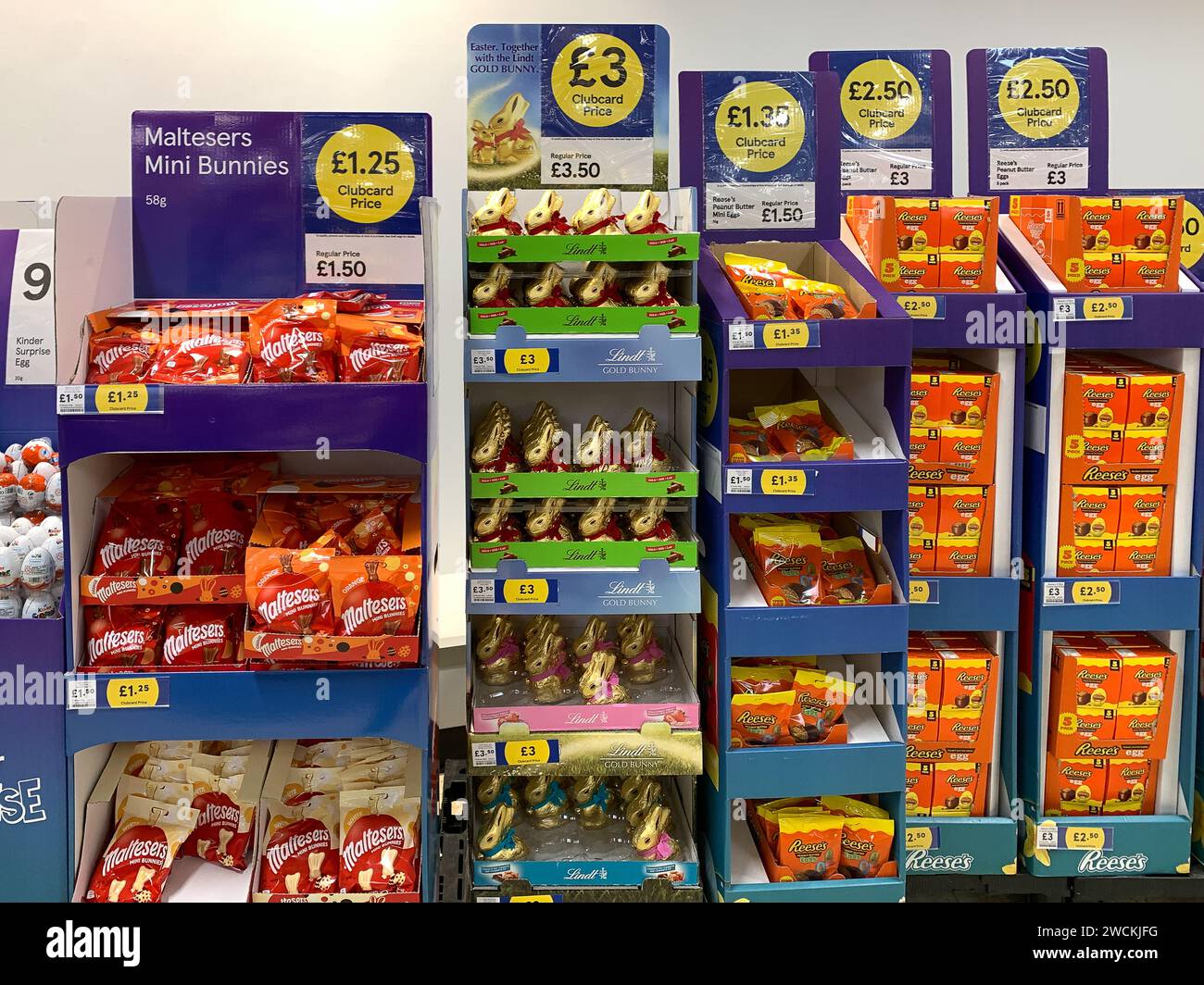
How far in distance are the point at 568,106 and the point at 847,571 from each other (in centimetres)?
134

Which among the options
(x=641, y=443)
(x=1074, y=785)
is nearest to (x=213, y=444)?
(x=641, y=443)

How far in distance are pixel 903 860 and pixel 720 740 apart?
0.54 meters

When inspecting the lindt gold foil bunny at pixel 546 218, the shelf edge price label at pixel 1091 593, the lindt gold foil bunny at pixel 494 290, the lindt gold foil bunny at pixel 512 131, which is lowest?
the shelf edge price label at pixel 1091 593

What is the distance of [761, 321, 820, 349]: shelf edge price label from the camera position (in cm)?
267

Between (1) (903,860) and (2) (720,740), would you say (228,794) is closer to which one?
(2) (720,740)

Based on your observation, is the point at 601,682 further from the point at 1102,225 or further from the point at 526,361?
the point at 1102,225

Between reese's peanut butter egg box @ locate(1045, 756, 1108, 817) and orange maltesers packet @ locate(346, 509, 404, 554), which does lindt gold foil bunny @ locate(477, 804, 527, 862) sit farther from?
reese's peanut butter egg box @ locate(1045, 756, 1108, 817)

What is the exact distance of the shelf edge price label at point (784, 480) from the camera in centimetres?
269

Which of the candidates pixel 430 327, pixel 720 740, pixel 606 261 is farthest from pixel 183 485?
pixel 720 740

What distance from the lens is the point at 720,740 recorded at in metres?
2.79

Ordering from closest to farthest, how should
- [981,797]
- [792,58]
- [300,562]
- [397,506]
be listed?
[300,562] → [397,506] → [981,797] → [792,58]

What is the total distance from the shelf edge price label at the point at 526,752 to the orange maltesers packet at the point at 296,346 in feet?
3.16

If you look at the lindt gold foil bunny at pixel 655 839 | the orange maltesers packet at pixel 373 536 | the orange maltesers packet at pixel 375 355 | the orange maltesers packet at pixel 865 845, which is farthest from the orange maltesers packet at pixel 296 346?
the orange maltesers packet at pixel 865 845

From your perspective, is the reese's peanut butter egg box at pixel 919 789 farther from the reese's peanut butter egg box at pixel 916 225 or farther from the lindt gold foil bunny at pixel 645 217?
the lindt gold foil bunny at pixel 645 217
